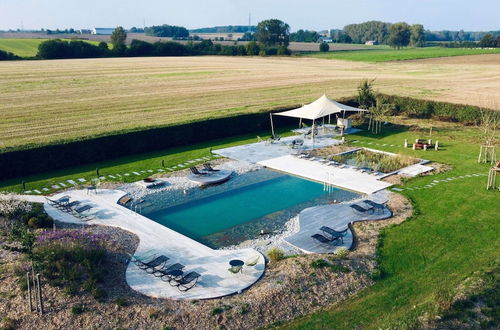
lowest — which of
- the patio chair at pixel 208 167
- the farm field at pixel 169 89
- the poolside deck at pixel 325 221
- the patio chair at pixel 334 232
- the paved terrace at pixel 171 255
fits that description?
the paved terrace at pixel 171 255

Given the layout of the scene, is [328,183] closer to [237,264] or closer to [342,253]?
[342,253]

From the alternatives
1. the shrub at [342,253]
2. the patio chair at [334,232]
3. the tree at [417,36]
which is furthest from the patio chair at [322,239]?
the tree at [417,36]

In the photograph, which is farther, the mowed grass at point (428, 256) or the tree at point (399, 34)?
the tree at point (399, 34)

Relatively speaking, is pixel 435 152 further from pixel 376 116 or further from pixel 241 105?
pixel 241 105

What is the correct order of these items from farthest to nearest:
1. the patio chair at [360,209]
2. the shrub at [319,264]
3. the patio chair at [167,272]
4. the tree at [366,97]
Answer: the tree at [366,97] < the patio chair at [360,209] < the shrub at [319,264] < the patio chair at [167,272]

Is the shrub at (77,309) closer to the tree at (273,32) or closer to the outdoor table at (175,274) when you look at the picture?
the outdoor table at (175,274)

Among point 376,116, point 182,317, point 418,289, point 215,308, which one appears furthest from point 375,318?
point 376,116
